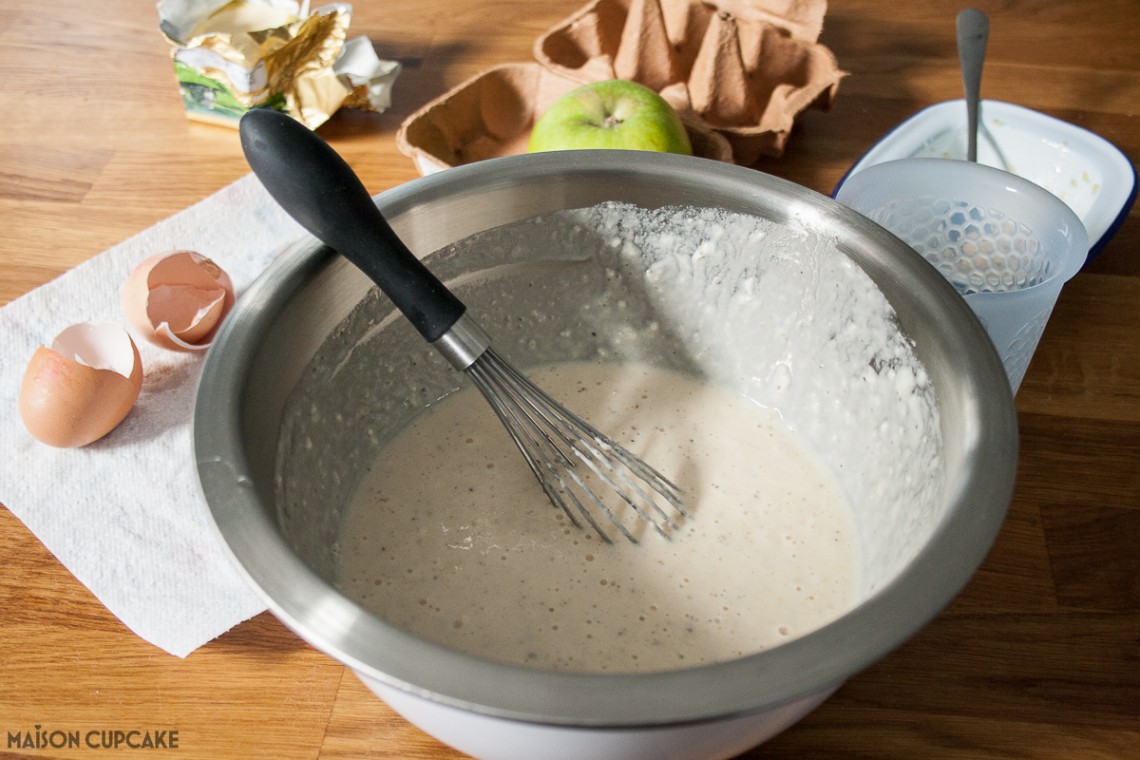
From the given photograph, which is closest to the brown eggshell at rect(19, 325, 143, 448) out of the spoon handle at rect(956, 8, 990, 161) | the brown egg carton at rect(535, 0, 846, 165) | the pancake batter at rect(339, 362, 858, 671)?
the pancake batter at rect(339, 362, 858, 671)

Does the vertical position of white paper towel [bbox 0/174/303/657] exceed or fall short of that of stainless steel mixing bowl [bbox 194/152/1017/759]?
it falls short

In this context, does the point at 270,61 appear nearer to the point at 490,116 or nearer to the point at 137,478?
the point at 490,116

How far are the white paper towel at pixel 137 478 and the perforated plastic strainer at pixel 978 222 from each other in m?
0.54

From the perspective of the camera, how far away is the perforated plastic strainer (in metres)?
0.72

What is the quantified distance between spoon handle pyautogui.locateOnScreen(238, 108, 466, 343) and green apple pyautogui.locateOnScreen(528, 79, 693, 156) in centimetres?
33

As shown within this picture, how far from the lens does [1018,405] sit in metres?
0.80

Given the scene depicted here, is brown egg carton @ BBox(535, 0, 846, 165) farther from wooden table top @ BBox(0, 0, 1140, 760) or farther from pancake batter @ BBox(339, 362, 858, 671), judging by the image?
pancake batter @ BBox(339, 362, 858, 671)

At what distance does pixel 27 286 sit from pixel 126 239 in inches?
3.8

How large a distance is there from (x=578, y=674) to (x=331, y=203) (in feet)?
0.99

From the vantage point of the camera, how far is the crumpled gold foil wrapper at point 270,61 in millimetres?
996

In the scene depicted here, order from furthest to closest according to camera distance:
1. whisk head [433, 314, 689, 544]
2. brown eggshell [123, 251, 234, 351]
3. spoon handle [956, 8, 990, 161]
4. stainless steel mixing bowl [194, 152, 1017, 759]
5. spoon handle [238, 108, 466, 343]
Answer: spoon handle [956, 8, 990, 161] → brown eggshell [123, 251, 234, 351] → whisk head [433, 314, 689, 544] → spoon handle [238, 108, 466, 343] → stainless steel mixing bowl [194, 152, 1017, 759]

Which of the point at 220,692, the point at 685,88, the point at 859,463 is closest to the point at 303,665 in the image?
the point at 220,692

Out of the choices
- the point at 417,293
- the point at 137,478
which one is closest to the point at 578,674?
the point at 417,293

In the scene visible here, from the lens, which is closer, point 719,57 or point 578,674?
point 578,674
